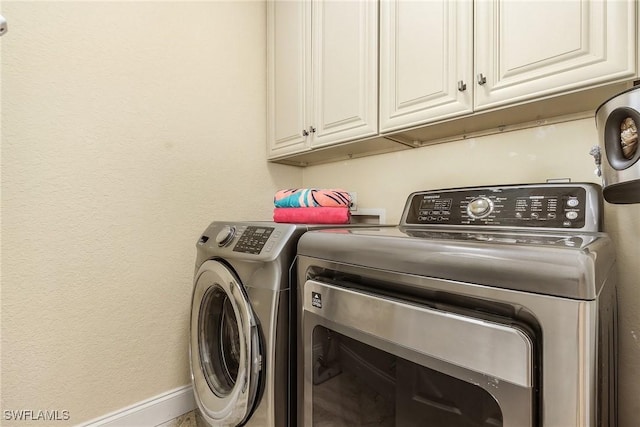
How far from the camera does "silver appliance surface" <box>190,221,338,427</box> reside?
89 centimetres

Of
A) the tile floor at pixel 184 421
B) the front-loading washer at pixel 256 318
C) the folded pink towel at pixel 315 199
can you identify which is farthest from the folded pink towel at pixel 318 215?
the tile floor at pixel 184 421

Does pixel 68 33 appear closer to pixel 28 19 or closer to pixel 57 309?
pixel 28 19

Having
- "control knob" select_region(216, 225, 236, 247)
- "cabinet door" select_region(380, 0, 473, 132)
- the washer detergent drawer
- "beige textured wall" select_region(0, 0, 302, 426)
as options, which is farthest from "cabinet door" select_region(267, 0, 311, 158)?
the washer detergent drawer

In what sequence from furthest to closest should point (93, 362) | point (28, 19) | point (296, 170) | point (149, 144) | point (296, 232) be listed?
point (296, 170)
point (149, 144)
point (93, 362)
point (28, 19)
point (296, 232)

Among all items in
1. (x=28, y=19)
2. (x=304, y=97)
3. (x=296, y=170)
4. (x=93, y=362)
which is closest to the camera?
(x=28, y=19)

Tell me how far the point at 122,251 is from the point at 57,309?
28 cm

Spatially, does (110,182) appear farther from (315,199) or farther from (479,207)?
(479,207)

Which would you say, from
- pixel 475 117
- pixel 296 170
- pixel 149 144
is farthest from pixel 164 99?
pixel 475 117

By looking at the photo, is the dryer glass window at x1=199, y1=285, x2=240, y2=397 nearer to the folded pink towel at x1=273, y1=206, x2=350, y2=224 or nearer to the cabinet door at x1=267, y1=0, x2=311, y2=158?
the folded pink towel at x1=273, y1=206, x2=350, y2=224

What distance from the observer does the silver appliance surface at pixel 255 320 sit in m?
0.89

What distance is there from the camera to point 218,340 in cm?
125

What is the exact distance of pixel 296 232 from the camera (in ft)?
3.08

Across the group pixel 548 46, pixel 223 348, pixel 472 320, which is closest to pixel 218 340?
pixel 223 348

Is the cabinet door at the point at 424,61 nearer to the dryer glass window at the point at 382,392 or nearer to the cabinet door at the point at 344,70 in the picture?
the cabinet door at the point at 344,70
